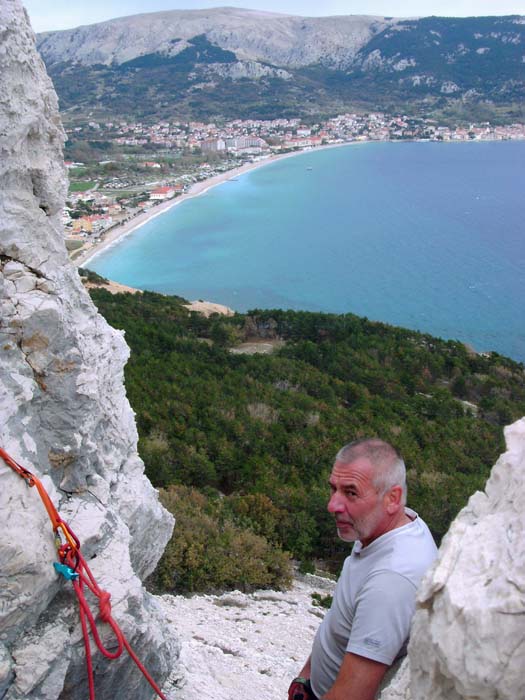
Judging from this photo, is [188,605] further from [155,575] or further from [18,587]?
[18,587]

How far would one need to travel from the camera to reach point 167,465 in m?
10.4

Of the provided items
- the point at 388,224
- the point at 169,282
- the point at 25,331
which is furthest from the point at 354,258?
the point at 25,331

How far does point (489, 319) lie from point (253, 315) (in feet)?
46.4

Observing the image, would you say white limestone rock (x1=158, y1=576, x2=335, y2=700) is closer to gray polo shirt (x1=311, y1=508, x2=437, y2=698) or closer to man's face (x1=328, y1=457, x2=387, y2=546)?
gray polo shirt (x1=311, y1=508, x2=437, y2=698)

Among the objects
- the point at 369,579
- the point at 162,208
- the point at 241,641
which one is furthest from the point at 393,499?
the point at 162,208

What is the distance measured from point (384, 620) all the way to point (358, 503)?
0.39 metres

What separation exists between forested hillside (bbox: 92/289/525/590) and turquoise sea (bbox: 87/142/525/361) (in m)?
9.81

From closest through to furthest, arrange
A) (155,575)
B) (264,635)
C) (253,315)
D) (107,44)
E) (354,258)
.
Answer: (264,635), (155,575), (253,315), (354,258), (107,44)

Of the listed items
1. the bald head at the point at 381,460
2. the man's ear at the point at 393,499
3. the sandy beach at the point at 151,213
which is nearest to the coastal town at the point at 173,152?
the sandy beach at the point at 151,213

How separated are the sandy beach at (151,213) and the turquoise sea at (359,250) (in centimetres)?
85

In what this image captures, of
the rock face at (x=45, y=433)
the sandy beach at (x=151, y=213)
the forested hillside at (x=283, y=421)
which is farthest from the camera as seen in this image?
the sandy beach at (x=151, y=213)

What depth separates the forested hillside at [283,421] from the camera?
338 inches

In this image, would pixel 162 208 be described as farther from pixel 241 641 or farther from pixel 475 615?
pixel 475 615

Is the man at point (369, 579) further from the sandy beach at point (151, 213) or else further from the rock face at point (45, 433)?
the sandy beach at point (151, 213)
